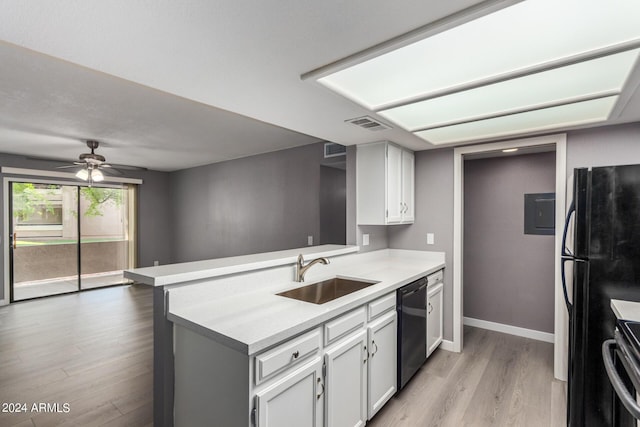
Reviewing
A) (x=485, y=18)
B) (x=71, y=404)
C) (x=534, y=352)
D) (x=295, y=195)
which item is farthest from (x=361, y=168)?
(x=71, y=404)

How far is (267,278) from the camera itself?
219 cm

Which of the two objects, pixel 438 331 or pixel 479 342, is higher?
pixel 438 331

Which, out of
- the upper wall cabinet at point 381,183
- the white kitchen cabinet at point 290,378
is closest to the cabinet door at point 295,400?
the white kitchen cabinet at point 290,378

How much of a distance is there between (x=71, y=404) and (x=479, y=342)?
3711 mm

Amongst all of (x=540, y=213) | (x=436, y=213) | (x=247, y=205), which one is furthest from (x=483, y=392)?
(x=247, y=205)

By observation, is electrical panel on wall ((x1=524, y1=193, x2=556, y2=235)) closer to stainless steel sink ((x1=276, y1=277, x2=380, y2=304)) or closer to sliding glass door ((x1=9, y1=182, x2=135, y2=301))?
stainless steel sink ((x1=276, y1=277, x2=380, y2=304))

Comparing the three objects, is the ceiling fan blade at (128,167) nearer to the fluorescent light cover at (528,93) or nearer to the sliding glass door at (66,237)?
the sliding glass door at (66,237)

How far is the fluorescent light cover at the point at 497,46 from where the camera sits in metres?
1.11

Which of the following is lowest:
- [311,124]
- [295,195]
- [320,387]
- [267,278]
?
[320,387]

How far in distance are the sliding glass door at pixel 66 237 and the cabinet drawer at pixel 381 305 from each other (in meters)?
6.02

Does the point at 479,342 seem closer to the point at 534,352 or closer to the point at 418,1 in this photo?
the point at 534,352

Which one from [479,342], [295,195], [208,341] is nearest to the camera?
[208,341]

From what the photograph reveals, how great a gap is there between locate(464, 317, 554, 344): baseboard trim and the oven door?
74.5 inches

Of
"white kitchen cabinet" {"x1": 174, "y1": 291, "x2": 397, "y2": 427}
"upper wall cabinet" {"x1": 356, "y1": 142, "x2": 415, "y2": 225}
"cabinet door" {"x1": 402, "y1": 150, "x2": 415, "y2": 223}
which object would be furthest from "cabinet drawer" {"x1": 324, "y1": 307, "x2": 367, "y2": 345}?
"cabinet door" {"x1": 402, "y1": 150, "x2": 415, "y2": 223}
